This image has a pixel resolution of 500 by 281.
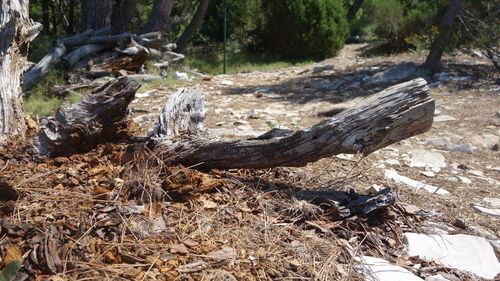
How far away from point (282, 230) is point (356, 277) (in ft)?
1.45

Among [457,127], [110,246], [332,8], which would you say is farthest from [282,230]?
[332,8]

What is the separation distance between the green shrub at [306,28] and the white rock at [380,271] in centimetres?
1089

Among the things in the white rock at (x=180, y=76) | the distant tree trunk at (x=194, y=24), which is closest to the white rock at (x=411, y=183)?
the white rock at (x=180, y=76)

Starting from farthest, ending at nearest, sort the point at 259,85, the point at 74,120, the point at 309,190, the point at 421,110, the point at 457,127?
1. the point at 259,85
2. the point at 457,127
3. the point at 74,120
4. the point at 309,190
5. the point at 421,110

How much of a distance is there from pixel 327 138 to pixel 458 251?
3.11ft

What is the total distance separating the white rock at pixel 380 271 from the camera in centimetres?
221

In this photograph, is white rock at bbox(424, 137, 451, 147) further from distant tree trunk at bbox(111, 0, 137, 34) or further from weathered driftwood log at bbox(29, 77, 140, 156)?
distant tree trunk at bbox(111, 0, 137, 34)

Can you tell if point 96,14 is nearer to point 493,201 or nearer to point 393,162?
point 393,162

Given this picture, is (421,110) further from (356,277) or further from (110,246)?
(110,246)

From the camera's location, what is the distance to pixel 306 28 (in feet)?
42.3

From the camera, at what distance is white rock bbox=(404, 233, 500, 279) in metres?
2.46

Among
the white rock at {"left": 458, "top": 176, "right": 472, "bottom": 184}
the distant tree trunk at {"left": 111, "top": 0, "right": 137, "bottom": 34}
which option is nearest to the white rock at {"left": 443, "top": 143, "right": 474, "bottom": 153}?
the white rock at {"left": 458, "top": 176, "right": 472, "bottom": 184}

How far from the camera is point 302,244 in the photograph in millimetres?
2318

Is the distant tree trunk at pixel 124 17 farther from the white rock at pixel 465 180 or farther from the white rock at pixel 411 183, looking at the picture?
the white rock at pixel 465 180
